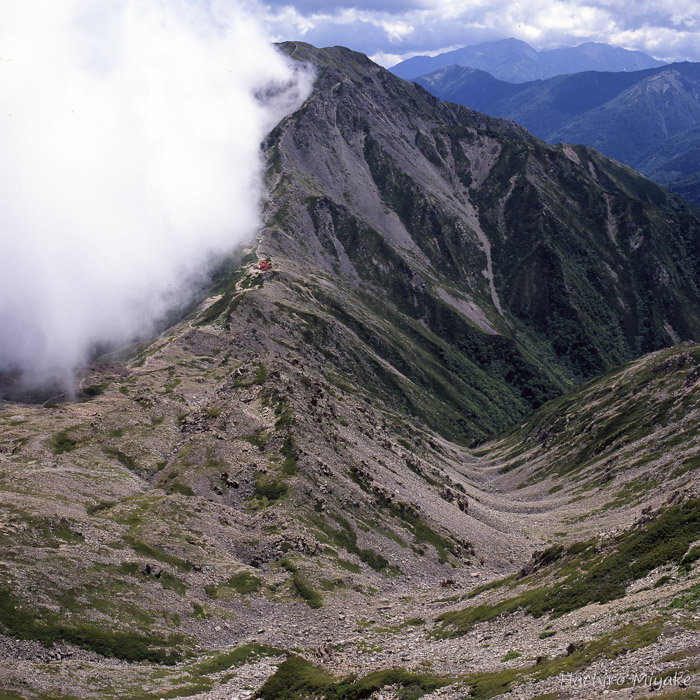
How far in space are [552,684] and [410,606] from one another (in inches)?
2683

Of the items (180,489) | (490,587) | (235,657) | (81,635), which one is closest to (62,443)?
(180,489)

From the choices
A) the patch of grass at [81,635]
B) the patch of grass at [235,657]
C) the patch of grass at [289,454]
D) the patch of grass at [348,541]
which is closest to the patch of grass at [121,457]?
the patch of grass at [289,454]

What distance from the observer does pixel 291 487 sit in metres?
144

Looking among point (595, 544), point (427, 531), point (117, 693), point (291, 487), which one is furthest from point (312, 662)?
point (427, 531)

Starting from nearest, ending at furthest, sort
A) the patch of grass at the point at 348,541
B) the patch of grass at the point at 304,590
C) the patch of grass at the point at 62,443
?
the patch of grass at the point at 304,590 → the patch of grass at the point at 348,541 → the patch of grass at the point at 62,443

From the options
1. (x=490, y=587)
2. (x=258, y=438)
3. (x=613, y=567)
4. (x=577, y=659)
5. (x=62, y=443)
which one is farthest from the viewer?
(x=258, y=438)

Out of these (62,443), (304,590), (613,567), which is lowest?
(613,567)

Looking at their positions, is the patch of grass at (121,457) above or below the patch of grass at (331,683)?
above

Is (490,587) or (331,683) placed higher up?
(331,683)

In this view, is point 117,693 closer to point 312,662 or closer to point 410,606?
point 312,662

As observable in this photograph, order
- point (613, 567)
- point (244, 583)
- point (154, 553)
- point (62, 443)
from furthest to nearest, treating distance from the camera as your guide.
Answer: point (62, 443) → point (244, 583) → point (154, 553) → point (613, 567)

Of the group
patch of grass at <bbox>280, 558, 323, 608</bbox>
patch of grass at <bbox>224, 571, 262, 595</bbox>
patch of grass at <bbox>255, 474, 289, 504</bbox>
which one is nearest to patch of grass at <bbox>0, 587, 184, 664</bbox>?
patch of grass at <bbox>224, 571, 262, 595</bbox>

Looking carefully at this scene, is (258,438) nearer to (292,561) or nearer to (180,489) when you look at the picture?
(180,489)

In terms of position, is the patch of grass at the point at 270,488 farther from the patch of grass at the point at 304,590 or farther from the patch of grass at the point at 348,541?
the patch of grass at the point at 304,590
